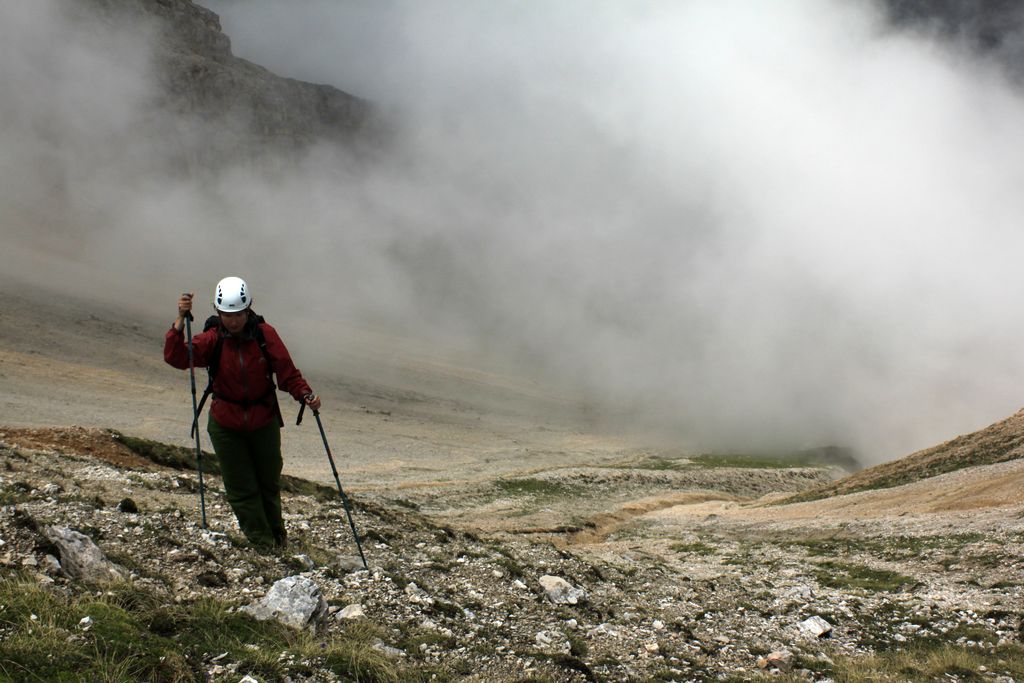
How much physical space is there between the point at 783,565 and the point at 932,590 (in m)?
5.68

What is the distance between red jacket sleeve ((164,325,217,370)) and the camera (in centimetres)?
887

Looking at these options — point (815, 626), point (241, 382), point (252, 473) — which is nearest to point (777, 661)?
point (815, 626)

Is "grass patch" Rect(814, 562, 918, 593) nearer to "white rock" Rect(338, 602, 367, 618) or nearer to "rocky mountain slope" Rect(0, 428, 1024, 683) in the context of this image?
"rocky mountain slope" Rect(0, 428, 1024, 683)

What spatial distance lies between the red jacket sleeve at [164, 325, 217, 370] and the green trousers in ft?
2.96

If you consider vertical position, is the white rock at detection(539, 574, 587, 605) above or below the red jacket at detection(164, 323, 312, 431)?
below

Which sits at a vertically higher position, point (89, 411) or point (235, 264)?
point (235, 264)

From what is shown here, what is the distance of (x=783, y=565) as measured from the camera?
820 inches

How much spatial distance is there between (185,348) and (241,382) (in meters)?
0.86

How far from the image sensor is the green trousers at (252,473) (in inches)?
366

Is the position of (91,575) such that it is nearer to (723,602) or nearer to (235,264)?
(723,602)

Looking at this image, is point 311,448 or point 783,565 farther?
point 311,448

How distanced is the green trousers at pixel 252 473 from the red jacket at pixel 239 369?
0.75 feet

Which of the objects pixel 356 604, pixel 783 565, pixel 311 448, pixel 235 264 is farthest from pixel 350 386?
pixel 356 604

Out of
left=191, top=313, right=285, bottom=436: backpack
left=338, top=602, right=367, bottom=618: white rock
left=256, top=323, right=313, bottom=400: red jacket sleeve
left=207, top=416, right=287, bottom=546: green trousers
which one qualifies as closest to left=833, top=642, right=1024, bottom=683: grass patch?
left=338, top=602, right=367, bottom=618: white rock
